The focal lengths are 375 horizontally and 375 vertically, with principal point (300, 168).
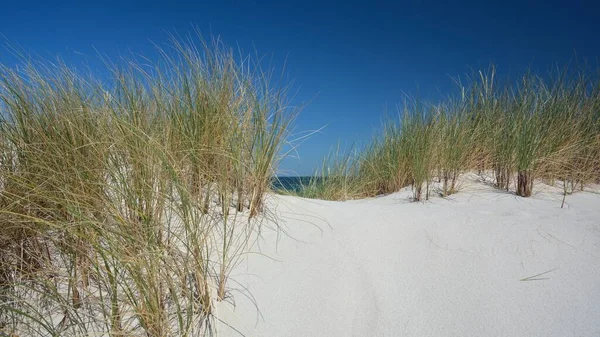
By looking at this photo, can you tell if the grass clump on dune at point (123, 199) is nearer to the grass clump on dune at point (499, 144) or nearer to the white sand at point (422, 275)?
the white sand at point (422, 275)

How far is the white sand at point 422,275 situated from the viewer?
1440 millimetres

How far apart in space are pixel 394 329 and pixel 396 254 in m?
0.53

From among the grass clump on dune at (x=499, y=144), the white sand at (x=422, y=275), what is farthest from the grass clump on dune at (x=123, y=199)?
the grass clump on dune at (x=499, y=144)

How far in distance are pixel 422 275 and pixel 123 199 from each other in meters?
1.43

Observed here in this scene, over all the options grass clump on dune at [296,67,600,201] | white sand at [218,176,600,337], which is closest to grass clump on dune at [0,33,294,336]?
white sand at [218,176,600,337]

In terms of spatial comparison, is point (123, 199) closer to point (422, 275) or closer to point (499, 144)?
point (422, 275)

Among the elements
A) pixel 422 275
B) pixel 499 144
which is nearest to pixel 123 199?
pixel 422 275

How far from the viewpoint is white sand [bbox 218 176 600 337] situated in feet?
4.73

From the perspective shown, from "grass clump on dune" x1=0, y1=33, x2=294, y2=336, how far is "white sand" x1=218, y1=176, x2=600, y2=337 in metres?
0.22

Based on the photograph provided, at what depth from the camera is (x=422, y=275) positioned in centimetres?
173

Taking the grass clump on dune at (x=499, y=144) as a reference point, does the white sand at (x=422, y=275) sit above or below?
below

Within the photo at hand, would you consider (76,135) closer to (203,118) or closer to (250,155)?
(203,118)

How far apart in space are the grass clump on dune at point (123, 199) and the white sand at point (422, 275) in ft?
0.72

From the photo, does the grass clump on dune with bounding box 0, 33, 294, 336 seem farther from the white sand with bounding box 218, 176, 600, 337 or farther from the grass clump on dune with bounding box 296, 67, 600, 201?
the grass clump on dune with bounding box 296, 67, 600, 201
